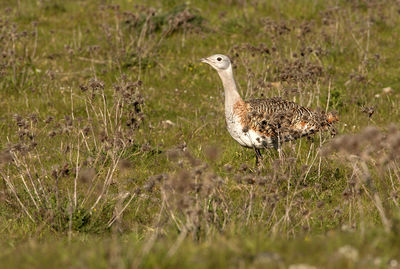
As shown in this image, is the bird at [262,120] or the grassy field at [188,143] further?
the bird at [262,120]

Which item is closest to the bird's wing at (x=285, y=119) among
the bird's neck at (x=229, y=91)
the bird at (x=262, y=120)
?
the bird at (x=262, y=120)

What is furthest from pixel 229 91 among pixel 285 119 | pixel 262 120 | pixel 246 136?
pixel 285 119

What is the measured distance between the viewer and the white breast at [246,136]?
6.88 m

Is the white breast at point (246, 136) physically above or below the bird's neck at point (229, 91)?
below

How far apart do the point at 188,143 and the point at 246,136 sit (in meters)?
1.70

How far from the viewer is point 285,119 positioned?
612 cm

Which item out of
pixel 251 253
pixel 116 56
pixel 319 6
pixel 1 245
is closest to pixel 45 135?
pixel 116 56

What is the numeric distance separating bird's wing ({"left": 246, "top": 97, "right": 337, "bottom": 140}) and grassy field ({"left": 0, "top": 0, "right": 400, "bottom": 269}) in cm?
22

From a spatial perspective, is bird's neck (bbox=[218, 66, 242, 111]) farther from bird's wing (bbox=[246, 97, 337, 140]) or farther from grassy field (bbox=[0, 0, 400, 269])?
grassy field (bbox=[0, 0, 400, 269])

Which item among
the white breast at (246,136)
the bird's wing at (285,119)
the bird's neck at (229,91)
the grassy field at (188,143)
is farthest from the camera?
the bird's neck at (229,91)

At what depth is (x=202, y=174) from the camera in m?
4.94

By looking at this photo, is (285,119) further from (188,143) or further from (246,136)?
(188,143)

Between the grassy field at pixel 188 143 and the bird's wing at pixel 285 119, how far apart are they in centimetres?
22

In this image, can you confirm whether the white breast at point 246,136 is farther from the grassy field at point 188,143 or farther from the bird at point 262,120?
the grassy field at point 188,143
